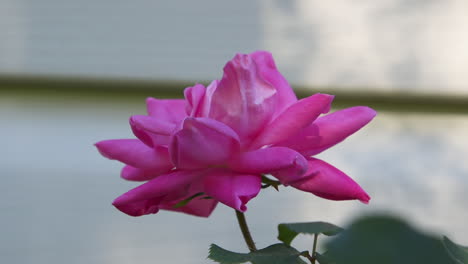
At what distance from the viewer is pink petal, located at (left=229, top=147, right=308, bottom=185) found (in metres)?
Answer: 0.32

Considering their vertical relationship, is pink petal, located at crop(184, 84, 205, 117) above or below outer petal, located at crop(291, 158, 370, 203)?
above

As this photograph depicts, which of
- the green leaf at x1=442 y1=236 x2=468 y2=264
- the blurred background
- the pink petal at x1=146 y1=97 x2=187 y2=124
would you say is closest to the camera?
the green leaf at x1=442 y1=236 x2=468 y2=264

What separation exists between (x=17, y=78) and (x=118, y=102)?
0.54 ft

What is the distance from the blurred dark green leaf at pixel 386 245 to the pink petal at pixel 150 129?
0.18m

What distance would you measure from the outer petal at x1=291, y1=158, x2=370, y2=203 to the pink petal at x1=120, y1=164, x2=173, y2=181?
0.27 ft

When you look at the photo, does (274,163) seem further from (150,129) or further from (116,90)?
(116,90)

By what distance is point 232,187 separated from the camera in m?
0.33

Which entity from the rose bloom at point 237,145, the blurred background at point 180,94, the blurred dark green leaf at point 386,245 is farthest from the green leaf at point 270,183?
the blurred background at point 180,94

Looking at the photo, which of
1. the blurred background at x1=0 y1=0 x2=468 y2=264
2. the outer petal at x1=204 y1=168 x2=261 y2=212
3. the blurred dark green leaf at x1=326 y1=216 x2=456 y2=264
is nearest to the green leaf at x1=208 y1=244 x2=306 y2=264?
the outer petal at x1=204 y1=168 x2=261 y2=212

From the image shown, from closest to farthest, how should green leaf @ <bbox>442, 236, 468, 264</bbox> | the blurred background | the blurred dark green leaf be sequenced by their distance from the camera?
the blurred dark green leaf → green leaf @ <bbox>442, 236, 468, 264</bbox> → the blurred background

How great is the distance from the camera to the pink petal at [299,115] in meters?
0.34

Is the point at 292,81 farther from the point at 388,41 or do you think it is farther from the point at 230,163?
the point at 230,163

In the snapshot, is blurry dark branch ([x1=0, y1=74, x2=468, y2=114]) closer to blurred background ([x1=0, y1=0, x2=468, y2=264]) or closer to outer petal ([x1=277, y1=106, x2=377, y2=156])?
blurred background ([x1=0, y1=0, x2=468, y2=264])

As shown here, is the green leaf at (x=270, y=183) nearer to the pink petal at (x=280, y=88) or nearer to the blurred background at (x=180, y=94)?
the pink petal at (x=280, y=88)
